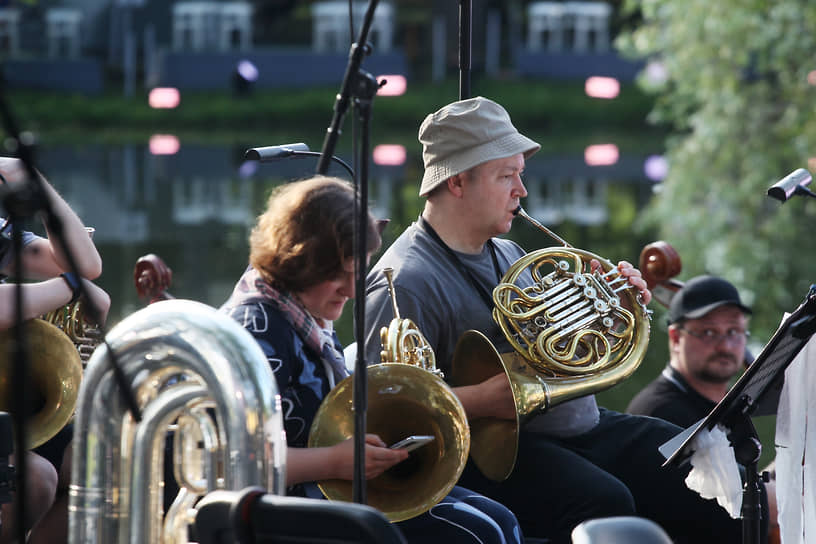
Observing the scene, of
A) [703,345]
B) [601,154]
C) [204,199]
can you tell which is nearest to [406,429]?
[703,345]

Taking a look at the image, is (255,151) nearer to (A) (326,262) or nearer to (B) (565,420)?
(A) (326,262)

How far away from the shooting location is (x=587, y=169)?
19609mm

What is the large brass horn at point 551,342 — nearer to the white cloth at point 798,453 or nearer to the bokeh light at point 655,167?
the white cloth at point 798,453

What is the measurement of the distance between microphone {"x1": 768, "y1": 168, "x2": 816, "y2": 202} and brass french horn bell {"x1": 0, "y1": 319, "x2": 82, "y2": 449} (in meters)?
1.94

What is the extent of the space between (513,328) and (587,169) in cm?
1674

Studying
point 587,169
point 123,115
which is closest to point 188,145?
point 123,115

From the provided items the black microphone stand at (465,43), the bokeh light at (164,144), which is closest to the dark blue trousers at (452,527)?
the black microphone stand at (465,43)

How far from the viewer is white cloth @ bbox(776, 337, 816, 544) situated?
292 centimetres

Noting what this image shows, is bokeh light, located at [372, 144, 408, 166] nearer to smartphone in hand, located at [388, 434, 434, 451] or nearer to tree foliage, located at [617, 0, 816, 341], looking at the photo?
tree foliage, located at [617, 0, 816, 341]

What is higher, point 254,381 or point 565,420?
point 254,381

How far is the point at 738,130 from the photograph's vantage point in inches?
495

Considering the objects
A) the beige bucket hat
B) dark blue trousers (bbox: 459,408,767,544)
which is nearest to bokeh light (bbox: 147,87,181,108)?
the beige bucket hat

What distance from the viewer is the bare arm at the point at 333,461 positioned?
241 cm

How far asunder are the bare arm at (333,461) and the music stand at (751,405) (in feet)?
2.46
